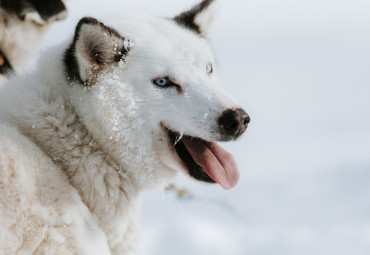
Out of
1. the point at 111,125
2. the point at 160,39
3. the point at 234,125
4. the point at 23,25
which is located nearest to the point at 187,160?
the point at 234,125

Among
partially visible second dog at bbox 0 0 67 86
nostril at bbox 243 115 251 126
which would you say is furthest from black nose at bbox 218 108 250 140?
partially visible second dog at bbox 0 0 67 86

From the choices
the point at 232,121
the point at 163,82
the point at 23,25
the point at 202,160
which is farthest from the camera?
the point at 23,25

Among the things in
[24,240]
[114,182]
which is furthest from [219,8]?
[24,240]

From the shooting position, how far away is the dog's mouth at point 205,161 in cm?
265

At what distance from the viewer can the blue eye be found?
2559 mm

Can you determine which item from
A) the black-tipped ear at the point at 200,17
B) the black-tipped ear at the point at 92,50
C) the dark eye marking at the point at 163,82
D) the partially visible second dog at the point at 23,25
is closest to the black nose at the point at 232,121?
the dark eye marking at the point at 163,82

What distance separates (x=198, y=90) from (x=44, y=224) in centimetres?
108

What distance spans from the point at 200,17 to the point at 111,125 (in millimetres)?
1142

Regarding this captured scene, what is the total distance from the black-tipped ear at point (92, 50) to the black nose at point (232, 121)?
67 cm

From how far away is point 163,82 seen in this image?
2566 millimetres

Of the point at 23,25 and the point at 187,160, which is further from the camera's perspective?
the point at 23,25

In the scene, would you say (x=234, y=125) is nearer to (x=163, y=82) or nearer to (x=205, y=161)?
(x=205, y=161)

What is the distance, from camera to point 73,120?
2.42 metres

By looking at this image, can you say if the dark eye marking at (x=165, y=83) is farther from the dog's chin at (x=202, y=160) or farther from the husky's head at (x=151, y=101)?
the dog's chin at (x=202, y=160)
